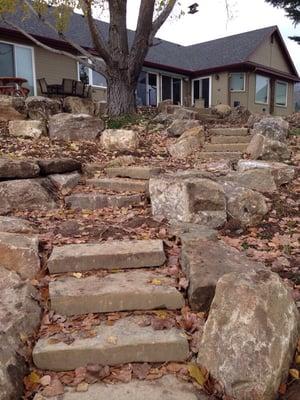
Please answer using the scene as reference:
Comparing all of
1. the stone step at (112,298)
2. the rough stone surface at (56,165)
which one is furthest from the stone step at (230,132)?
the stone step at (112,298)

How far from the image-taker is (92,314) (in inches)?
118

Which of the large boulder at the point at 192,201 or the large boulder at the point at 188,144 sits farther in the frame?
the large boulder at the point at 188,144

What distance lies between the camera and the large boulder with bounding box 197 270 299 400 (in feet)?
7.79

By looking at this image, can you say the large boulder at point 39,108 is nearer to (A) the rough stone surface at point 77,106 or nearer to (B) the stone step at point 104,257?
(A) the rough stone surface at point 77,106

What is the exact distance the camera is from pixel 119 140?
25.6 feet

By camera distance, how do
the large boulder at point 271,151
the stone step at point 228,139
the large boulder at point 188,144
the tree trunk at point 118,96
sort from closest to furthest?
the large boulder at point 271,151, the large boulder at point 188,144, the stone step at point 228,139, the tree trunk at point 118,96

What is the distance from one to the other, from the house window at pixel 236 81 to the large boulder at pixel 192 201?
18.8 m

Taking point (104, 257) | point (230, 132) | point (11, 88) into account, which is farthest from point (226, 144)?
point (11, 88)

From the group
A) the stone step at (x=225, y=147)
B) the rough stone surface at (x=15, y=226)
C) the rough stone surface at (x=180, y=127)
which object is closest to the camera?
the rough stone surface at (x=15, y=226)

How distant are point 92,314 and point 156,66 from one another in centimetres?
1872

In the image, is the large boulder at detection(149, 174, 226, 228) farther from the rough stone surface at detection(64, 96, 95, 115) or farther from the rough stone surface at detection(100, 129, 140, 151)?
the rough stone surface at detection(64, 96, 95, 115)

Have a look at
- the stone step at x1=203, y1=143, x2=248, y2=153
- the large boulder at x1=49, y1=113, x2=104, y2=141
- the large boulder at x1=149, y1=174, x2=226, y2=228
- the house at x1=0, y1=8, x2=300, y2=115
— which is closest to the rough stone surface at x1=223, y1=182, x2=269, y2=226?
the large boulder at x1=149, y1=174, x2=226, y2=228

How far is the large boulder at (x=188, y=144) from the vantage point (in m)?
7.63

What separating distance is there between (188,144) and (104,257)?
472 centimetres
